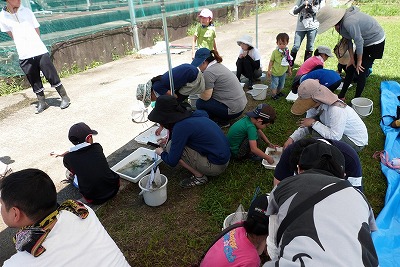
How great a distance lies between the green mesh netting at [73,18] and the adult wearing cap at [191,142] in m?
4.54

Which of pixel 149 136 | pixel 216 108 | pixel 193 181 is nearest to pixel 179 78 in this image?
pixel 216 108

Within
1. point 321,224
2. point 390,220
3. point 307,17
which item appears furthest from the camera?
point 307,17

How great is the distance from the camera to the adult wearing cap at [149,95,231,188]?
9.61 feet

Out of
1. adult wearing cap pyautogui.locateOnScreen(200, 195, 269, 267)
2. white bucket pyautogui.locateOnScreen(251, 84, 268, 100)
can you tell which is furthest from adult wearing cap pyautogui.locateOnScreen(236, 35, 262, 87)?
adult wearing cap pyautogui.locateOnScreen(200, 195, 269, 267)

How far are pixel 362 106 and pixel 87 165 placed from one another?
153 inches

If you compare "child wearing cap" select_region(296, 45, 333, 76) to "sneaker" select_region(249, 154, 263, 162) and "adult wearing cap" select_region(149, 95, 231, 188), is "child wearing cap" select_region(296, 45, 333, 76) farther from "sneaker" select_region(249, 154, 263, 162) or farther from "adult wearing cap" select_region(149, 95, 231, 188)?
"adult wearing cap" select_region(149, 95, 231, 188)

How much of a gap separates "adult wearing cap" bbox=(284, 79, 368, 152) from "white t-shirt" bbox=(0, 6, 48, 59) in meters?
4.17

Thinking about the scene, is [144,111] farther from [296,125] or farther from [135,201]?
[296,125]

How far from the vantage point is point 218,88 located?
162 inches

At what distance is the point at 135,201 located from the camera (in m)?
3.11

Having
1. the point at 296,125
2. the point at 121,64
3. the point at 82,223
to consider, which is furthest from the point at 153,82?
the point at 121,64

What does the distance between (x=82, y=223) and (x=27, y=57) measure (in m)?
4.15

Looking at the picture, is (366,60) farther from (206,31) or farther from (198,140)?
(198,140)

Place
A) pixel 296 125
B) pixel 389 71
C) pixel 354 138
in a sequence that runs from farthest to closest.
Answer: pixel 389 71 < pixel 296 125 < pixel 354 138
